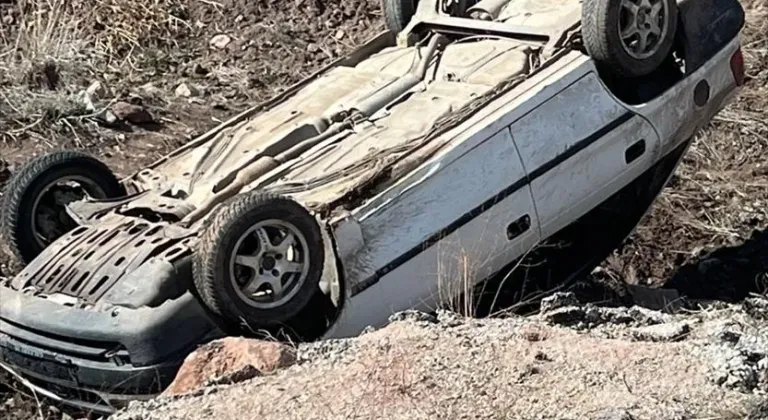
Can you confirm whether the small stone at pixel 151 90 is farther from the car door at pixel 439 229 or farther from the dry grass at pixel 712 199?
the car door at pixel 439 229

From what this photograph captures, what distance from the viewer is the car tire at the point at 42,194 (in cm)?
654

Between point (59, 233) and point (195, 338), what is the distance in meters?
1.37

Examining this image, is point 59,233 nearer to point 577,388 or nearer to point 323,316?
point 323,316

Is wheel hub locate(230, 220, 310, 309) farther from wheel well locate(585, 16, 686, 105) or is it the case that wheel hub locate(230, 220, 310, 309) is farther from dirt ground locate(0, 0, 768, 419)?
dirt ground locate(0, 0, 768, 419)

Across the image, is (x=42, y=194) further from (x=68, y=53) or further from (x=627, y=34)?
(x=68, y=53)

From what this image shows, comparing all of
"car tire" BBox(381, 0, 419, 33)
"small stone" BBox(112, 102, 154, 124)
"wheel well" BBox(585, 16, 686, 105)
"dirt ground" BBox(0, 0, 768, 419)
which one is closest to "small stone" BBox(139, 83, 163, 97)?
"dirt ground" BBox(0, 0, 768, 419)

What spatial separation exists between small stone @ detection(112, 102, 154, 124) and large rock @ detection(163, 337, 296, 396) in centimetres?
433

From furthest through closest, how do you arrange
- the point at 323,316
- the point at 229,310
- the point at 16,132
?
the point at 16,132 → the point at 323,316 → the point at 229,310

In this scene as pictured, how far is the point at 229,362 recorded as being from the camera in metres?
5.23

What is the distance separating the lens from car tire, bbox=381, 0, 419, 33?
24.8 ft

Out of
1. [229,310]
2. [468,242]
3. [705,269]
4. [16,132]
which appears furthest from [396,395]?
[16,132]

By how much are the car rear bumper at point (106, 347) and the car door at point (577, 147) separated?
1681mm

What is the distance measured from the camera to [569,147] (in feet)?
21.1

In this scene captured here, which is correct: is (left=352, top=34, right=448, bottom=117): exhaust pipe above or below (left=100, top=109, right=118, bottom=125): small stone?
above
